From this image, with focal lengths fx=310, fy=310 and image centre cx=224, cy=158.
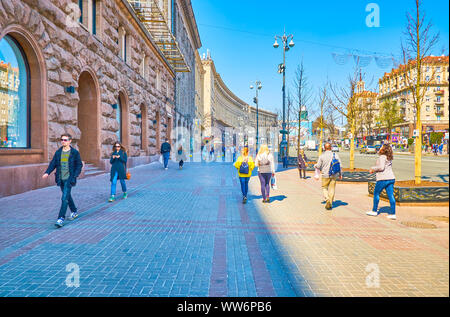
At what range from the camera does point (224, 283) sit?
361cm

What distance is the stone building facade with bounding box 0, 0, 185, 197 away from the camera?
9.36m

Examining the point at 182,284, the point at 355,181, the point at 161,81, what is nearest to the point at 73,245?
the point at 182,284

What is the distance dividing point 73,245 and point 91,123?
1063 cm

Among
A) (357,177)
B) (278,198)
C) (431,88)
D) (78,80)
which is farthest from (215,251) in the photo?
(78,80)

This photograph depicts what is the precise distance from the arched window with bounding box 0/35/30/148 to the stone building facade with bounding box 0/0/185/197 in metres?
0.04

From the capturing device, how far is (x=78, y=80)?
13.6m

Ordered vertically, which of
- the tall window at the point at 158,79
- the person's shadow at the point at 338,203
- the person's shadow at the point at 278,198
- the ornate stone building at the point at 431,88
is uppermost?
the tall window at the point at 158,79

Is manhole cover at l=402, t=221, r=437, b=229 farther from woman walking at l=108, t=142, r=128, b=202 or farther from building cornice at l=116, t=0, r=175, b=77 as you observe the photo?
building cornice at l=116, t=0, r=175, b=77

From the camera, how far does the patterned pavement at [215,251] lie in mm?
3430

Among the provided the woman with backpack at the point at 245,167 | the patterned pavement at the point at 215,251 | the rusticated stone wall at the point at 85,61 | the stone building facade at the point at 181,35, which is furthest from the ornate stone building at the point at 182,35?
the patterned pavement at the point at 215,251

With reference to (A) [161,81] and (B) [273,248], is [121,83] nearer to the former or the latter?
(A) [161,81]

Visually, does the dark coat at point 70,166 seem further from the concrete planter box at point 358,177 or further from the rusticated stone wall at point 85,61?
the concrete planter box at point 358,177

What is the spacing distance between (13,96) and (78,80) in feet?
14.1

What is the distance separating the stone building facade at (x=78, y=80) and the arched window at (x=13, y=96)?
0.04 metres
